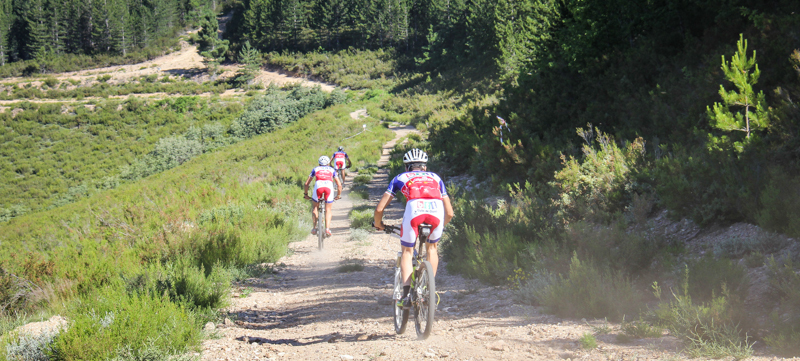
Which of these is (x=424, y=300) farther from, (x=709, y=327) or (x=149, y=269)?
(x=149, y=269)

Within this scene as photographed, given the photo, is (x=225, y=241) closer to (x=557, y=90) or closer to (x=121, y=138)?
(x=557, y=90)

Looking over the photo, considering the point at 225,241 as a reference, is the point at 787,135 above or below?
above

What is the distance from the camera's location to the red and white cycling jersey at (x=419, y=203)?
179 inches

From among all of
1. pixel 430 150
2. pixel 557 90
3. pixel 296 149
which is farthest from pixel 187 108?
pixel 557 90

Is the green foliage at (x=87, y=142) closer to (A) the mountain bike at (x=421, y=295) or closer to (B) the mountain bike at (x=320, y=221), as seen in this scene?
(B) the mountain bike at (x=320, y=221)

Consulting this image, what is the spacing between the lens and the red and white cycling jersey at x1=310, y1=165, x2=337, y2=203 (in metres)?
9.76

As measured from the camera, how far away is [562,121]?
12.5 meters

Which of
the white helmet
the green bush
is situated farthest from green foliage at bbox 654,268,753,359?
the green bush

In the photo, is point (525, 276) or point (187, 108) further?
point (187, 108)

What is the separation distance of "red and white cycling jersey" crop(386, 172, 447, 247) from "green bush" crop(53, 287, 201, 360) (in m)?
2.32

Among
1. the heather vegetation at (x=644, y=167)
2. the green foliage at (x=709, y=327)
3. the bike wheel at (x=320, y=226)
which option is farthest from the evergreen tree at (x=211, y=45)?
the green foliage at (x=709, y=327)

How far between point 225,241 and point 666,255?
23.3 ft

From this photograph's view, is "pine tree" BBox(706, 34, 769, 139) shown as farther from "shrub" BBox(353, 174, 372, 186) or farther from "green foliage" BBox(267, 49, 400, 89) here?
"green foliage" BBox(267, 49, 400, 89)

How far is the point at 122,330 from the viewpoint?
3855mm
